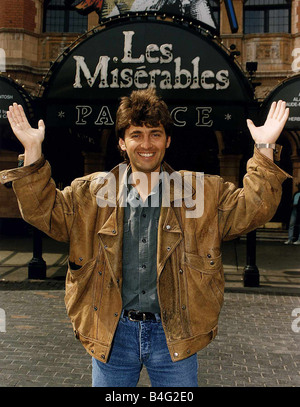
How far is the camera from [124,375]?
2.35 meters

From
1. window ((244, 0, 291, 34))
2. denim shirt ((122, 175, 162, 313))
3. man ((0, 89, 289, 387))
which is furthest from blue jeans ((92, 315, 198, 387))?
window ((244, 0, 291, 34))

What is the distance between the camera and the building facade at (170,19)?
12.5 meters

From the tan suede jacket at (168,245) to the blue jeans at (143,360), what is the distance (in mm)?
83

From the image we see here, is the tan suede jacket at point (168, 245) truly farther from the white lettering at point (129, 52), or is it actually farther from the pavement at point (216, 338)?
the white lettering at point (129, 52)

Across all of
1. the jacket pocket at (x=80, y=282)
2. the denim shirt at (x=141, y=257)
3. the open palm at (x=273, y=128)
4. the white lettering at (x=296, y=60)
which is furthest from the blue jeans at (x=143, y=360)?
the white lettering at (x=296, y=60)

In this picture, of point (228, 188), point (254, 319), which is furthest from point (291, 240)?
point (228, 188)

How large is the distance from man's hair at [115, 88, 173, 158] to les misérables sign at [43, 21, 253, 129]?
5.28 metres

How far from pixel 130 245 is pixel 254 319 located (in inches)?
170

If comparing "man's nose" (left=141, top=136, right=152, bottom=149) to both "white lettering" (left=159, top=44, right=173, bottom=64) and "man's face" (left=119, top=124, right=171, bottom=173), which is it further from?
"white lettering" (left=159, top=44, right=173, bottom=64)

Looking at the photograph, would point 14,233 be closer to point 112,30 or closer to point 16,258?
point 16,258

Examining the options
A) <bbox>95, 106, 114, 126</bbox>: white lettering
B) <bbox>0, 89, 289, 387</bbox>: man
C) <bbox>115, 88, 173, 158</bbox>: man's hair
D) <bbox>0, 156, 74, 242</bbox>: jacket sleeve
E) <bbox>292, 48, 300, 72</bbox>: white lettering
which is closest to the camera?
<bbox>0, 156, 74, 242</bbox>: jacket sleeve

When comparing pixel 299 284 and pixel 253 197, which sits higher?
pixel 253 197

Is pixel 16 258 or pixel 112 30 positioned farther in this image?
pixel 16 258

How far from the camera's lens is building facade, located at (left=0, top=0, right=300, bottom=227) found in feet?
41.2
